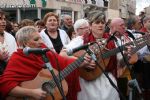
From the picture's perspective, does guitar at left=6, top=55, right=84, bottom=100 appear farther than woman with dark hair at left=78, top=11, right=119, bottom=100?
No

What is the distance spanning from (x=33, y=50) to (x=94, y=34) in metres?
1.65

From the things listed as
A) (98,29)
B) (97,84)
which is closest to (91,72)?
(97,84)

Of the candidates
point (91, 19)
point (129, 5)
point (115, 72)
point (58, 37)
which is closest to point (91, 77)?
point (115, 72)

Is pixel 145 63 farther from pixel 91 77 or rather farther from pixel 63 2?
pixel 63 2

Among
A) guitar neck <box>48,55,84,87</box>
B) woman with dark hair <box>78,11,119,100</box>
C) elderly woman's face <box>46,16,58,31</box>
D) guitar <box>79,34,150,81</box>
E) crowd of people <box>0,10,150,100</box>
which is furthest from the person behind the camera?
elderly woman's face <box>46,16,58,31</box>

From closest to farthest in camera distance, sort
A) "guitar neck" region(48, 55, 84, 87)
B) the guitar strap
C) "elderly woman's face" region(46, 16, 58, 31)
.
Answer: "guitar neck" region(48, 55, 84, 87) → the guitar strap → "elderly woman's face" region(46, 16, 58, 31)

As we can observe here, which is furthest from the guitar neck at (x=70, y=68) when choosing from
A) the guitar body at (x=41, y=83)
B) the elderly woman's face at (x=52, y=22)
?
the elderly woman's face at (x=52, y=22)

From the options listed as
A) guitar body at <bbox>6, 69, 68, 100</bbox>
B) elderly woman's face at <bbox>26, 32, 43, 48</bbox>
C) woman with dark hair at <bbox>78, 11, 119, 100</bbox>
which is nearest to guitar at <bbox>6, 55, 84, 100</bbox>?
guitar body at <bbox>6, 69, 68, 100</bbox>

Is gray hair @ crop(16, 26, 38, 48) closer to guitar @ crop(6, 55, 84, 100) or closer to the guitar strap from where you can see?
guitar @ crop(6, 55, 84, 100)

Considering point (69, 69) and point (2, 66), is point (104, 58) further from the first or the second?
point (2, 66)

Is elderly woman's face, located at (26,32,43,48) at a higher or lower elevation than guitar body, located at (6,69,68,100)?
higher

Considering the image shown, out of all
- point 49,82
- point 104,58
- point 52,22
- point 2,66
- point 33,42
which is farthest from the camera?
point 52,22

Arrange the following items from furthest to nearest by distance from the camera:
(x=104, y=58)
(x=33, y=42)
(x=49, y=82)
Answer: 1. (x=104, y=58)
2. (x=33, y=42)
3. (x=49, y=82)

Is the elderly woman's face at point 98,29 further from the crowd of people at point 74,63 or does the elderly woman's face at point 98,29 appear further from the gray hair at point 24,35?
the gray hair at point 24,35
